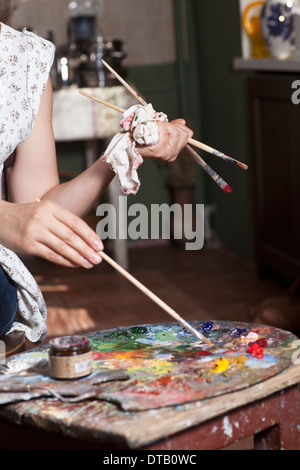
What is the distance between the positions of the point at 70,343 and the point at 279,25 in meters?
2.47

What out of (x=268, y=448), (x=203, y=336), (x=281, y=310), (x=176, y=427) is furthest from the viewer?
(x=281, y=310)

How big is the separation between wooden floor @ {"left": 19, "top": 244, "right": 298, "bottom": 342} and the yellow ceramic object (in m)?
1.10

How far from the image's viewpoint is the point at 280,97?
10.9 ft

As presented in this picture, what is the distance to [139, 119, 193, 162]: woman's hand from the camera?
1.44 m

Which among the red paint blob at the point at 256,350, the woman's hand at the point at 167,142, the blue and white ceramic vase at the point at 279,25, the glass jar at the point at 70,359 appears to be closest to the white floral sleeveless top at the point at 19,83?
the woman's hand at the point at 167,142

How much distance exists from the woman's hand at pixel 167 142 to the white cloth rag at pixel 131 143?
0.05ft

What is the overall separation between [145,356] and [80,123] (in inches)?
111

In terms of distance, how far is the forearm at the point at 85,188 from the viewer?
62.6 inches

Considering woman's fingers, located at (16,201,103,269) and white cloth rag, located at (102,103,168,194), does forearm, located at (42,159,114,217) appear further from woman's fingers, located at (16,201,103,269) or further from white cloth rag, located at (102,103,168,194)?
woman's fingers, located at (16,201,103,269)

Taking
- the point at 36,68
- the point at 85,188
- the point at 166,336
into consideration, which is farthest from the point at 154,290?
the point at 166,336

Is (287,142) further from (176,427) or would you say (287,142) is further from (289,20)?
(176,427)

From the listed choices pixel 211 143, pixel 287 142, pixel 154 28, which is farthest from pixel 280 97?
pixel 154 28

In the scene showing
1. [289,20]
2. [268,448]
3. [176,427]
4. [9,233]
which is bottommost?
[268,448]

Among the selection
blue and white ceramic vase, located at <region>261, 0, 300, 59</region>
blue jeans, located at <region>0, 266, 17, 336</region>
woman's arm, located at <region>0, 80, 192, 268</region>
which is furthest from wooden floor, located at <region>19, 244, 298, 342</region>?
blue jeans, located at <region>0, 266, 17, 336</region>
